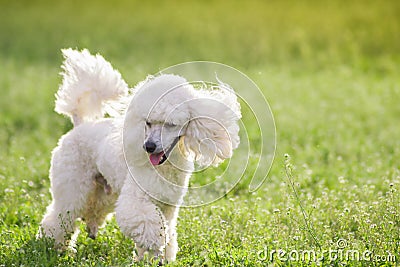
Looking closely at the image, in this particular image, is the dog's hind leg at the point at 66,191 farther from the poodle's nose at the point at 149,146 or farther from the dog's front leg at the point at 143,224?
the poodle's nose at the point at 149,146

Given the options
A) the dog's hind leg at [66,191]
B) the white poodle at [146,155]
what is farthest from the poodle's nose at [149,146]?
the dog's hind leg at [66,191]

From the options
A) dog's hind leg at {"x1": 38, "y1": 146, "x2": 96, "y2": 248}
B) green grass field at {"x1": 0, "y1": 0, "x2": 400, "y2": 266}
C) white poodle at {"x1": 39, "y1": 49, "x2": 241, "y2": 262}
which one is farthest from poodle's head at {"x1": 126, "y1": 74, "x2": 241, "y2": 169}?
dog's hind leg at {"x1": 38, "y1": 146, "x2": 96, "y2": 248}

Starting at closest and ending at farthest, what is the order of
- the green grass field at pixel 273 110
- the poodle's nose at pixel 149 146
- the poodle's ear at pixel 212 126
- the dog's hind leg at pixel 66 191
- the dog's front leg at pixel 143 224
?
the poodle's nose at pixel 149 146 → the dog's front leg at pixel 143 224 → the poodle's ear at pixel 212 126 → the green grass field at pixel 273 110 → the dog's hind leg at pixel 66 191

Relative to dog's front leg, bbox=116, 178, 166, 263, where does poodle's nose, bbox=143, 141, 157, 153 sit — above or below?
above

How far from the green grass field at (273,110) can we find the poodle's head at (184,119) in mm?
581

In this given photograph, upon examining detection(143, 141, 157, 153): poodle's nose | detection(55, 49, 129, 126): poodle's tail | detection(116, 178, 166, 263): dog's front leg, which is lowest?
detection(116, 178, 166, 263): dog's front leg

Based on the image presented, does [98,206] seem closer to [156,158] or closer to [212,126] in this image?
[156,158]

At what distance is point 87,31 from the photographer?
1862 centimetres

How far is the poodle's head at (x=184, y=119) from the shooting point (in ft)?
16.5

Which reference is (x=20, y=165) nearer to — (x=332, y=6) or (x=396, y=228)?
(x=396, y=228)

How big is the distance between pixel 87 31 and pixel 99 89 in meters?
12.7

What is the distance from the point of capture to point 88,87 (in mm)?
6348

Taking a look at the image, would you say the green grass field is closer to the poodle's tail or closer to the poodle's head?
the poodle's head

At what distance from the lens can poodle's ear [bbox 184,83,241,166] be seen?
5.18 m
